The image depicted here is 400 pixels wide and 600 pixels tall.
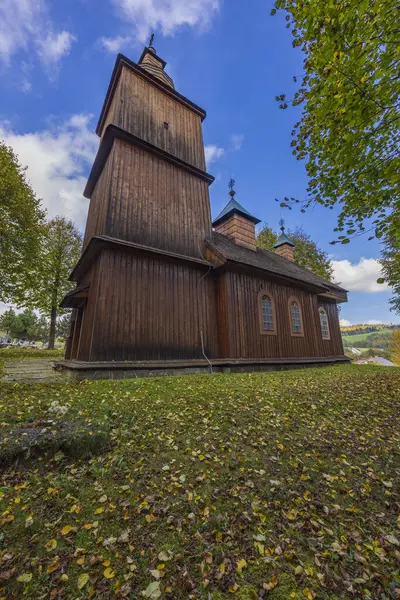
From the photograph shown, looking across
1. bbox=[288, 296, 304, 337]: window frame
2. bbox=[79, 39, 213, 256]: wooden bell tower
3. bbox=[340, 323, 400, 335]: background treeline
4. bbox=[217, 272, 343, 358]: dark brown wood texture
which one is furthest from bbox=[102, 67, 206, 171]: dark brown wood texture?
bbox=[340, 323, 400, 335]: background treeline

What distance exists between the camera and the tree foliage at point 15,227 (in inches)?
706

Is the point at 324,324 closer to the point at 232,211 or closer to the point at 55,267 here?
the point at 232,211

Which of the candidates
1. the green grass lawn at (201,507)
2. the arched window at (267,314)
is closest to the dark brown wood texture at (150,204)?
the arched window at (267,314)

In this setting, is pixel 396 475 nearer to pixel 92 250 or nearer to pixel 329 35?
pixel 329 35

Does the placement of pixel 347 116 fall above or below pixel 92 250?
above

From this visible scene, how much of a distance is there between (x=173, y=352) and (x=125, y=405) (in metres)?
4.64

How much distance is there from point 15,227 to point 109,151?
1201 cm

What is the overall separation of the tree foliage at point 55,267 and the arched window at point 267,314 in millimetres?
19237

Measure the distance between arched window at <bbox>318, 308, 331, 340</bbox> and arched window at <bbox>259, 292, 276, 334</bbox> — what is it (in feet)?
22.8

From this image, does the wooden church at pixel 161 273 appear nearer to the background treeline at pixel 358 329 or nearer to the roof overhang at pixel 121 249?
the roof overhang at pixel 121 249

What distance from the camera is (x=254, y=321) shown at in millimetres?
12156

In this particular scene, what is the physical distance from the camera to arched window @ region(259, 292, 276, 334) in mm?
12578

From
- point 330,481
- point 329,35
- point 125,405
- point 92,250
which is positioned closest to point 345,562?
point 330,481

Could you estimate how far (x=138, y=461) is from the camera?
12.1 feet
